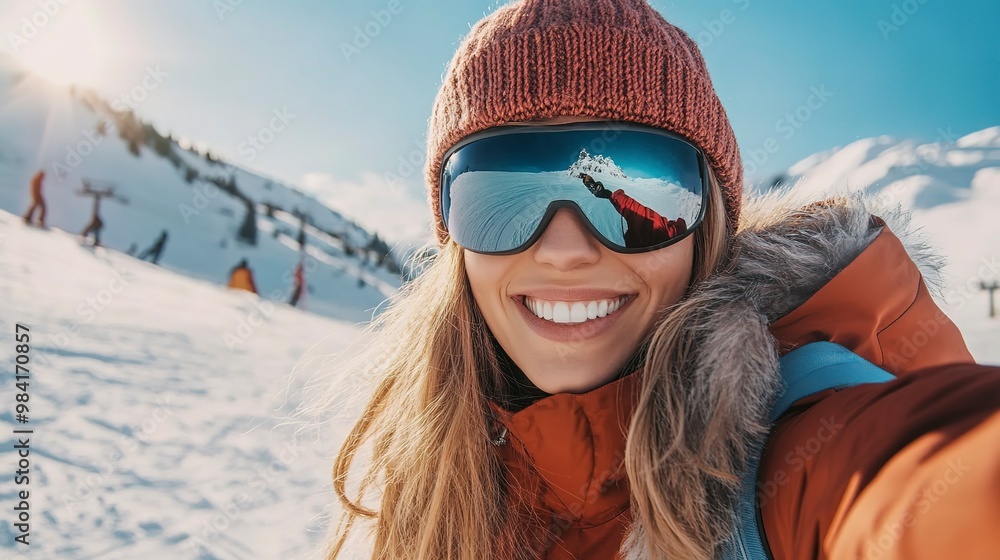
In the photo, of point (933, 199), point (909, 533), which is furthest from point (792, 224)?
point (933, 199)

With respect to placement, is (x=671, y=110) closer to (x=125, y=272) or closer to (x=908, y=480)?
(x=908, y=480)

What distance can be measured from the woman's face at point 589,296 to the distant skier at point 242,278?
14.0 m

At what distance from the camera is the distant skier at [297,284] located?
563 inches

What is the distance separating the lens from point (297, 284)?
49.6 feet

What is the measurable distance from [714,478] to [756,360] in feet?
0.77

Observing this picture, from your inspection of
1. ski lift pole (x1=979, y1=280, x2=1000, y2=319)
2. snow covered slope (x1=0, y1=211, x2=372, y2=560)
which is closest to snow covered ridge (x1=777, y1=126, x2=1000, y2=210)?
ski lift pole (x1=979, y1=280, x2=1000, y2=319)

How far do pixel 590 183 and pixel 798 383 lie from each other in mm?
625

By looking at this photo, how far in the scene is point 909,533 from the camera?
2.06 feet

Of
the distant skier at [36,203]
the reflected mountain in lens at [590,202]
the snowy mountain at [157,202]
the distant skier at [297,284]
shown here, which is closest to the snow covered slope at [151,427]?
the reflected mountain in lens at [590,202]

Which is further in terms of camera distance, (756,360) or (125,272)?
(125,272)

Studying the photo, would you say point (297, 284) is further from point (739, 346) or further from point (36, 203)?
point (739, 346)

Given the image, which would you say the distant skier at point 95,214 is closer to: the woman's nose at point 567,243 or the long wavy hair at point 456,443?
the long wavy hair at point 456,443

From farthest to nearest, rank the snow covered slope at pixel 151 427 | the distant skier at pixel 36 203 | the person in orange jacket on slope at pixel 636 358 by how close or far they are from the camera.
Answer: the distant skier at pixel 36 203
the snow covered slope at pixel 151 427
the person in orange jacket on slope at pixel 636 358

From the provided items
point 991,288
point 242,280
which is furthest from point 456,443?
point 242,280
